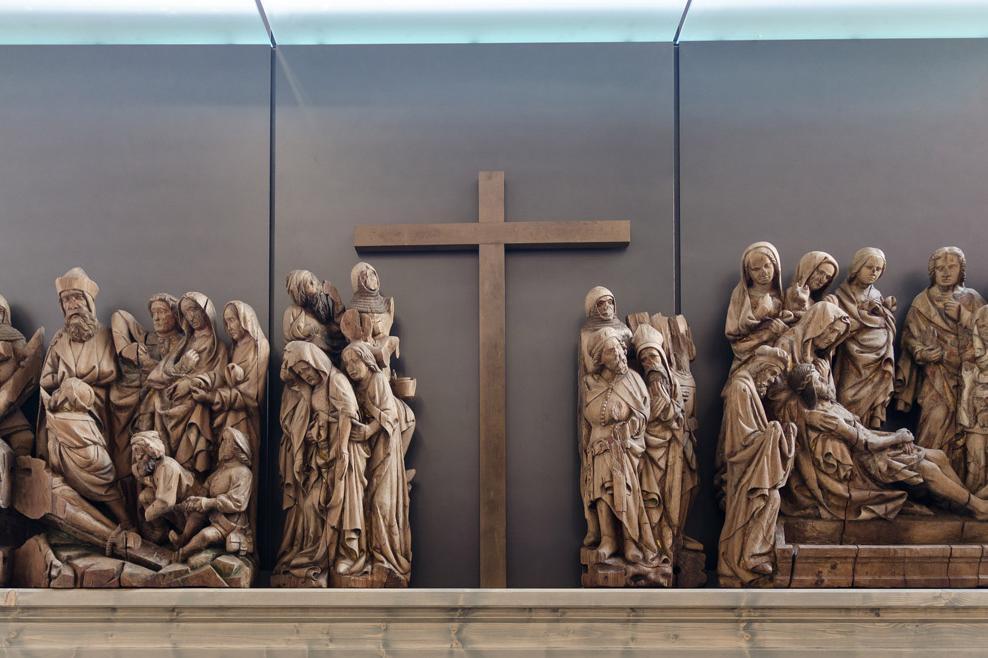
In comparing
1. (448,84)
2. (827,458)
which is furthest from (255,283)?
(827,458)

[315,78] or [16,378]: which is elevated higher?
[315,78]

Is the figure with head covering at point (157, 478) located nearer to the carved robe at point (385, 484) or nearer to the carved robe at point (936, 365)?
the carved robe at point (385, 484)

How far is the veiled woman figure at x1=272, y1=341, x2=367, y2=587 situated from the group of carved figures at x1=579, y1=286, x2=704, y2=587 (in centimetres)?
111

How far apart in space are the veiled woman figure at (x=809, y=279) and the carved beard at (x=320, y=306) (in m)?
2.33

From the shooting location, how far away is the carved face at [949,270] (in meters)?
4.75

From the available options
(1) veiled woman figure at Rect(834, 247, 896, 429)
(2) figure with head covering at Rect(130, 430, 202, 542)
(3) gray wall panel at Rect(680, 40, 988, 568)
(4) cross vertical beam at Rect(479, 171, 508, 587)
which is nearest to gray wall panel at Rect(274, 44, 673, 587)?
(4) cross vertical beam at Rect(479, 171, 508, 587)

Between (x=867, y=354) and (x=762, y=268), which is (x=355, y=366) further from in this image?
(x=867, y=354)

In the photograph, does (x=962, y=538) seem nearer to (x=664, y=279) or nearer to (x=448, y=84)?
(x=664, y=279)

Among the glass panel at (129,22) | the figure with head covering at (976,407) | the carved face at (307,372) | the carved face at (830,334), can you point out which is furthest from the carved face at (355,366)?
the figure with head covering at (976,407)

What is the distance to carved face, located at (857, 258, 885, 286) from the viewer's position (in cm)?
473

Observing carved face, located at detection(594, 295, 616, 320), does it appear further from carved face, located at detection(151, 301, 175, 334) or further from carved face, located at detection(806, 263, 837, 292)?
carved face, located at detection(151, 301, 175, 334)

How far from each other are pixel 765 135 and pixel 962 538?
2310 millimetres

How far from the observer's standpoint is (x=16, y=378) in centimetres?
472

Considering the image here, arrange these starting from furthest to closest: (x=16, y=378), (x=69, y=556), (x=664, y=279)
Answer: (x=664, y=279) → (x=16, y=378) → (x=69, y=556)
